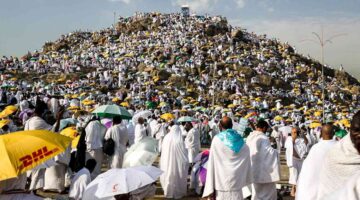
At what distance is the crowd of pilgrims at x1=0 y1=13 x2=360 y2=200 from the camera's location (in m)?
6.09

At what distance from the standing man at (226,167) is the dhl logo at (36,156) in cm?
284

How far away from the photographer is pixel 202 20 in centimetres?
7088

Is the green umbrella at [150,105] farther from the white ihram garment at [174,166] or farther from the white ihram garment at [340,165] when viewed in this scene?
the white ihram garment at [340,165]

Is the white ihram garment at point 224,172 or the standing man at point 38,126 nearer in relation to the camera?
the white ihram garment at point 224,172

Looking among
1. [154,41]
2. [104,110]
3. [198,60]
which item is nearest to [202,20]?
[154,41]

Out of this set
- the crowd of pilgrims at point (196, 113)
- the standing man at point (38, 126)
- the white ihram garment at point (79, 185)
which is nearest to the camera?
the crowd of pilgrims at point (196, 113)

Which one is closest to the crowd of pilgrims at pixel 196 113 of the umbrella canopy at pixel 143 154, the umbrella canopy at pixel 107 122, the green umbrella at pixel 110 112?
the green umbrella at pixel 110 112

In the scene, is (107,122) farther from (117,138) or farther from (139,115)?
(139,115)

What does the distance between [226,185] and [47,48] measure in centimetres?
6927

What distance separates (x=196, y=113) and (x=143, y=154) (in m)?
21.1

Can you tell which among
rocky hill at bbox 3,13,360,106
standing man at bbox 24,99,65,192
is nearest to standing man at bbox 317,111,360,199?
standing man at bbox 24,99,65,192

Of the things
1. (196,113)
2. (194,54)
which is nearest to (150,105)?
(196,113)

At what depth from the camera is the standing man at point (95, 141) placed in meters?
8.51

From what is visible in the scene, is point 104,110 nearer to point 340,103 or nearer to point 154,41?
point 340,103
